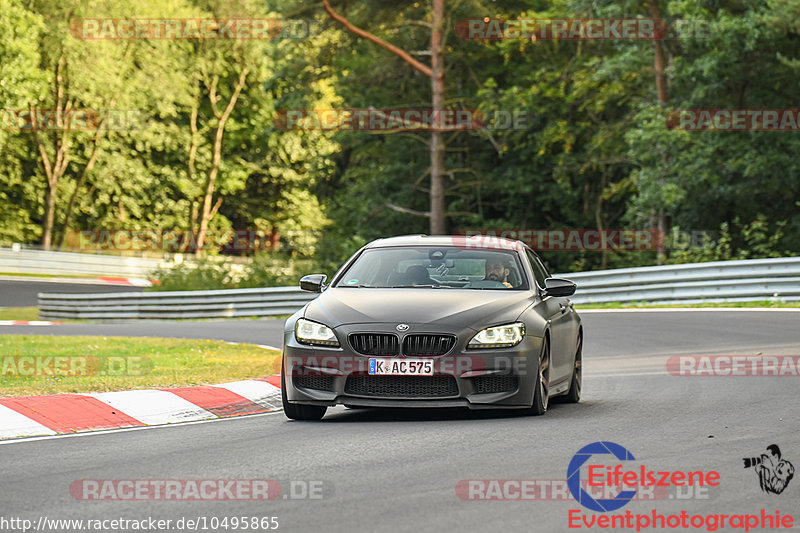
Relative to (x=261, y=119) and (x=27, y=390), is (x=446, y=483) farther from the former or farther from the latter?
(x=261, y=119)

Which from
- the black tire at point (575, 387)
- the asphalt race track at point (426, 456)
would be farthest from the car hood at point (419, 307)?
the black tire at point (575, 387)

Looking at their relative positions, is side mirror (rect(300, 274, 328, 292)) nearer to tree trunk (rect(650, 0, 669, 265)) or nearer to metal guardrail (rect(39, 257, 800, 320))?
metal guardrail (rect(39, 257, 800, 320))

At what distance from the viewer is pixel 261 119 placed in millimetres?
72000

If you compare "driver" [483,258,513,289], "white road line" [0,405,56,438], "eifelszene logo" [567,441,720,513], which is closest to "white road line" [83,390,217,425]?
"white road line" [0,405,56,438]

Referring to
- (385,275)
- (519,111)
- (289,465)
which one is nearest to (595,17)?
(519,111)

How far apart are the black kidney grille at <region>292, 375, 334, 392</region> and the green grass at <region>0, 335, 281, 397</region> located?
247cm

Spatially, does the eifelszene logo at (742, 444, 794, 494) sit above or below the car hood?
below

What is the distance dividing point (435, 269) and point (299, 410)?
1.78m

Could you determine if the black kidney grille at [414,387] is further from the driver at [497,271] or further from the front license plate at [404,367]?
the driver at [497,271]

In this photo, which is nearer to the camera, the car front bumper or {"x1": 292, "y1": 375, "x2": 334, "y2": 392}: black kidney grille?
the car front bumper

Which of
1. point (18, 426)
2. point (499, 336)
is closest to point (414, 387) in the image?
point (499, 336)

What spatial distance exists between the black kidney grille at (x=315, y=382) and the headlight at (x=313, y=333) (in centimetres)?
27

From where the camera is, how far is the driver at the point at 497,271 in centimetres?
1114

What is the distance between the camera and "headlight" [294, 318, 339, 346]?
995cm
